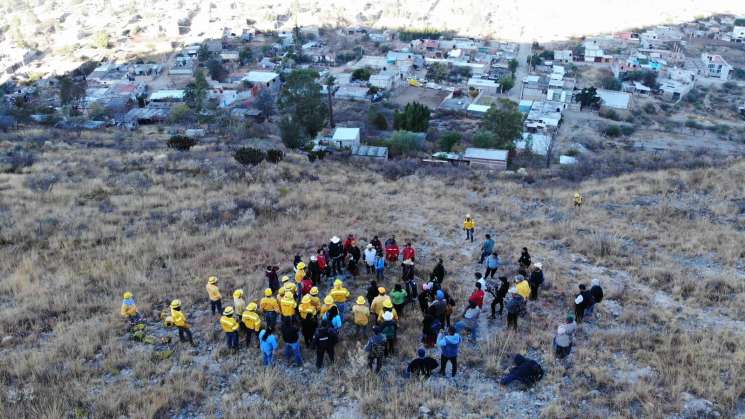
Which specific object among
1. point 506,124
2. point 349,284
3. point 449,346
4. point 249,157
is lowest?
point 506,124

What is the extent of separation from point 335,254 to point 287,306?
147 inches

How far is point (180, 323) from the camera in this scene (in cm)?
1081

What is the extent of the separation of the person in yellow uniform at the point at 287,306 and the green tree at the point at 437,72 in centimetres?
6942

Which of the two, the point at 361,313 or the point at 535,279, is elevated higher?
the point at 361,313

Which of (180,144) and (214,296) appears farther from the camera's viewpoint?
(180,144)

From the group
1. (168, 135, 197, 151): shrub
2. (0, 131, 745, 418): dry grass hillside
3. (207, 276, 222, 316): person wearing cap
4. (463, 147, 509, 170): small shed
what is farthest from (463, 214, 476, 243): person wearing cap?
(168, 135, 197, 151): shrub

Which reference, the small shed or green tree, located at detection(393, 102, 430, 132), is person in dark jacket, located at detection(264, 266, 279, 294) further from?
green tree, located at detection(393, 102, 430, 132)

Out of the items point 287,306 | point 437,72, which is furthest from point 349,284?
point 437,72

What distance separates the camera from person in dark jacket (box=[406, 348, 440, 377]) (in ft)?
32.8

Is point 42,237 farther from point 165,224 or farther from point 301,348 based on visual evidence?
point 301,348

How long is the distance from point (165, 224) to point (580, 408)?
15.1 m

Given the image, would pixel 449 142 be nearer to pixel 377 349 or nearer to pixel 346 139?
pixel 346 139

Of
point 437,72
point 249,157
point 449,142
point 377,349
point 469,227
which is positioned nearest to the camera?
point 377,349

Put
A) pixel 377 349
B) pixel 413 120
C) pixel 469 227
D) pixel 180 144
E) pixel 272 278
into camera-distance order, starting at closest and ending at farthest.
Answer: pixel 377 349, pixel 272 278, pixel 469 227, pixel 180 144, pixel 413 120
